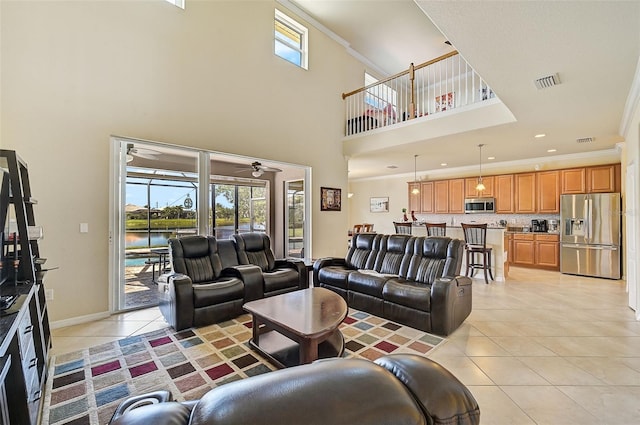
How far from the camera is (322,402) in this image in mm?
488

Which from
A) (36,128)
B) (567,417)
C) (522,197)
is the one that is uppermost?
(36,128)

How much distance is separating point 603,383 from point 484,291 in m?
2.66

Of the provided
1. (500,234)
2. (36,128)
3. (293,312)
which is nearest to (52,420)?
(293,312)

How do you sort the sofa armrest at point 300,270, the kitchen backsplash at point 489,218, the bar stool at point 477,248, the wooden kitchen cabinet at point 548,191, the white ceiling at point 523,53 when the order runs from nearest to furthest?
1. the white ceiling at point 523,53
2. the sofa armrest at point 300,270
3. the bar stool at point 477,248
4. the wooden kitchen cabinet at point 548,191
5. the kitchen backsplash at point 489,218

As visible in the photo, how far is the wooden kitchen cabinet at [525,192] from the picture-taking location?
6.90m

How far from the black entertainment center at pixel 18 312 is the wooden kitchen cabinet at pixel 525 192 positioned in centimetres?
867

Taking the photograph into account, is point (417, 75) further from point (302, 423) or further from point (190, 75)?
point (302, 423)

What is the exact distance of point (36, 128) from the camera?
316 centimetres

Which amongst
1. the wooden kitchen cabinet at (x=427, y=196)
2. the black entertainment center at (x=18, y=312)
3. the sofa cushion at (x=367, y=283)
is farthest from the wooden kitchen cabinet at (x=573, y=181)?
the black entertainment center at (x=18, y=312)

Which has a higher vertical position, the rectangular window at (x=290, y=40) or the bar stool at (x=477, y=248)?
the rectangular window at (x=290, y=40)

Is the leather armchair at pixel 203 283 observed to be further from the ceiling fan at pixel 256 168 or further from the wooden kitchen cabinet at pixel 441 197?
the wooden kitchen cabinet at pixel 441 197

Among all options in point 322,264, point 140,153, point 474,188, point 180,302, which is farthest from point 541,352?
point 474,188

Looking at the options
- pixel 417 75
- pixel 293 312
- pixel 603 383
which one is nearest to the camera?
pixel 603 383

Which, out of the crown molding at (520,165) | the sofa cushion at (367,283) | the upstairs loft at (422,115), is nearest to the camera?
the sofa cushion at (367,283)
